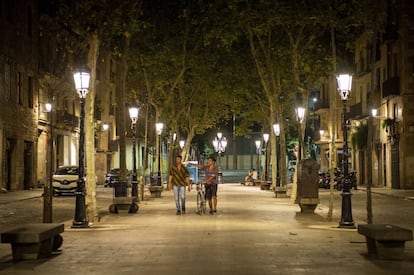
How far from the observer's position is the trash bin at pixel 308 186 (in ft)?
83.4

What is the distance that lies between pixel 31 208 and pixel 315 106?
52939mm

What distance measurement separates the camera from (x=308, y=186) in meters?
25.5

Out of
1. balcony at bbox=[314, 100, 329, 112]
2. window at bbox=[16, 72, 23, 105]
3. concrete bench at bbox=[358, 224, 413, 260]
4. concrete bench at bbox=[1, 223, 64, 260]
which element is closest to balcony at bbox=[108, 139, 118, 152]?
balcony at bbox=[314, 100, 329, 112]

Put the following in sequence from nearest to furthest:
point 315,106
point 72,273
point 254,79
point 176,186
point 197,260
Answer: point 72,273
point 197,260
point 176,186
point 254,79
point 315,106

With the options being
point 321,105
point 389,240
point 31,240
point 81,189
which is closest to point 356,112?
point 321,105

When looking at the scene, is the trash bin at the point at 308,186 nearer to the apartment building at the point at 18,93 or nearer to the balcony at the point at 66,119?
the apartment building at the point at 18,93

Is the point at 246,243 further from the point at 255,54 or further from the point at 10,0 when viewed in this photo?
the point at 10,0

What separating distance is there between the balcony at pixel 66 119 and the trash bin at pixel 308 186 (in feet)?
109

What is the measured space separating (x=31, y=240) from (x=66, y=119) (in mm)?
45605

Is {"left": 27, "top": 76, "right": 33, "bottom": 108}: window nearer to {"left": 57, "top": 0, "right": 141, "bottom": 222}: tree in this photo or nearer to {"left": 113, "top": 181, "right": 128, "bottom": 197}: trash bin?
{"left": 113, "top": 181, "right": 128, "bottom": 197}: trash bin

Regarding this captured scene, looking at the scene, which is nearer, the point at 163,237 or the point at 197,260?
the point at 197,260

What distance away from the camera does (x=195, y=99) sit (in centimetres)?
5781

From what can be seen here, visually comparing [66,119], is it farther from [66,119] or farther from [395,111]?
[395,111]

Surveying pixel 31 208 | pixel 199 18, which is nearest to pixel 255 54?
pixel 199 18
